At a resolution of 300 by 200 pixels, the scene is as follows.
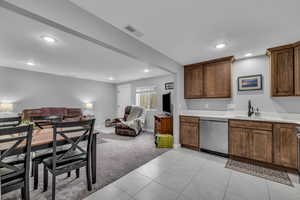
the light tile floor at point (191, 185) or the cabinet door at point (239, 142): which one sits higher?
the cabinet door at point (239, 142)

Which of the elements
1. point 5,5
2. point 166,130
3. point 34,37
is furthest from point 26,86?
point 166,130

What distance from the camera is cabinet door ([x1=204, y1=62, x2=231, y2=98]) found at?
10.3 ft

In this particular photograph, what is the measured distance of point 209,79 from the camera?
3383mm

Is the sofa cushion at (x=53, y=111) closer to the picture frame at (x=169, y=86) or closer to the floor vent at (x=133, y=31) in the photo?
the picture frame at (x=169, y=86)

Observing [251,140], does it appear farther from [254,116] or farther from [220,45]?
[220,45]

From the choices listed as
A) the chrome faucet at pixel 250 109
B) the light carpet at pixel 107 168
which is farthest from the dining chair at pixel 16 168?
the chrome faucet at pixel 250 109

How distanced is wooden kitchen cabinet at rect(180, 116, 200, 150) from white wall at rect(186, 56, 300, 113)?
779 mm

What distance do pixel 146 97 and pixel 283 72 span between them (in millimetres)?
4479

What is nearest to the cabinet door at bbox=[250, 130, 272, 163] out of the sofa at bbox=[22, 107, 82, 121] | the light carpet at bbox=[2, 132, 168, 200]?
the light carpet at bbox=[2, 132, 168, 200]

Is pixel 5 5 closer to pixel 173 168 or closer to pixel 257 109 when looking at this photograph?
pixel 173 168

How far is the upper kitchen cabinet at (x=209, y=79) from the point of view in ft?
10.3

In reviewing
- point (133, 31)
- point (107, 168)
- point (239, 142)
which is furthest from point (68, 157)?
point (239, 142)

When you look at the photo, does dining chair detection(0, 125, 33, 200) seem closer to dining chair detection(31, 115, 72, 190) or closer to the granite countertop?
dining chair detection(31, 115, 72, 190)

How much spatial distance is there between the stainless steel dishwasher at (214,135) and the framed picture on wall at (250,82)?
3.45ft
